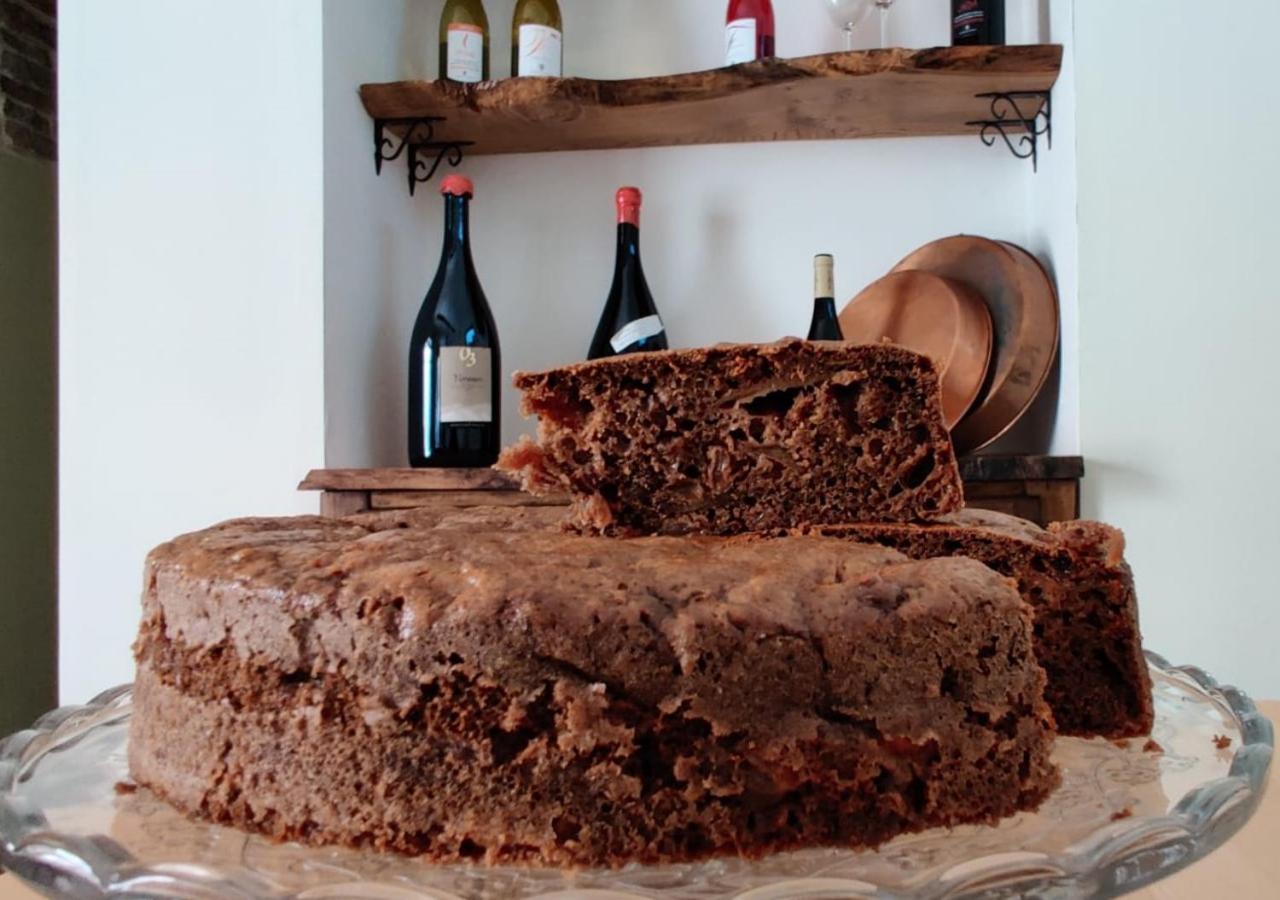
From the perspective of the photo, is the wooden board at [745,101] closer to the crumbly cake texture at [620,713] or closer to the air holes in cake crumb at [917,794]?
the crumbly cake texture at [620,713]

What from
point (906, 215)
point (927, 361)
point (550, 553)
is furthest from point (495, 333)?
point (550, 553)

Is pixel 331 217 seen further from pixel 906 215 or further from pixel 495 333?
pixel 906 215

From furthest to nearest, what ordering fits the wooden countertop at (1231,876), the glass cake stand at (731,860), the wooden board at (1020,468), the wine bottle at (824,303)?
1. the wine bottle at (824,303)
2. the wooden board at (1020,468)
3. the wooden countertop at (1231,876)
4. the glass cake stand at (731,860)

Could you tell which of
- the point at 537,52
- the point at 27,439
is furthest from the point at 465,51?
the point at 27,439

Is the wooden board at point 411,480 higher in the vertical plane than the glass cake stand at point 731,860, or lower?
higher

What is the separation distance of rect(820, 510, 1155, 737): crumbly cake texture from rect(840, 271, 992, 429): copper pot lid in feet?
3.54

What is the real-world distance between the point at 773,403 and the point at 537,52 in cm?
149

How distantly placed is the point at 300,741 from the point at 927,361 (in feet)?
2.28

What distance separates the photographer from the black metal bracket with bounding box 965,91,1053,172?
2.13 m

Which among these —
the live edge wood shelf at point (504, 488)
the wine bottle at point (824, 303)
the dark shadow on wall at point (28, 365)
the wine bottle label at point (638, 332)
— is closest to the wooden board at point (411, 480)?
the live edge wood shelf at point (504, 488)

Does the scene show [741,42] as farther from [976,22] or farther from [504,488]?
[504,488]

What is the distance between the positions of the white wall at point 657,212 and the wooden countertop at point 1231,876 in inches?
61.1

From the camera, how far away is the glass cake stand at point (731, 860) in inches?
19.6

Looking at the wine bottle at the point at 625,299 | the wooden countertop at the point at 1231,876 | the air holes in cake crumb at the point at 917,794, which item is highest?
the wine bottle at the point at 625,299
